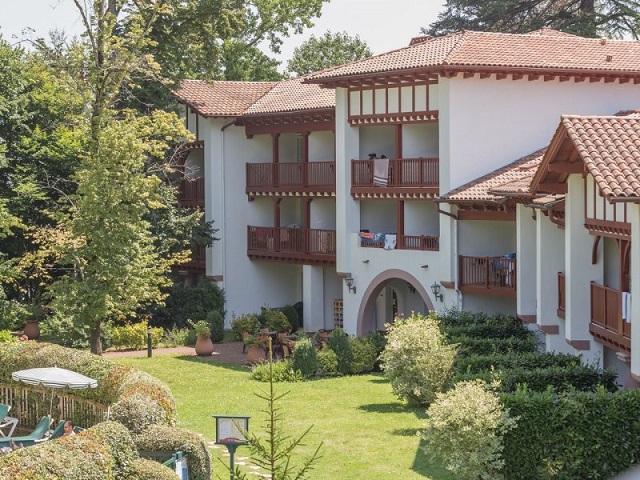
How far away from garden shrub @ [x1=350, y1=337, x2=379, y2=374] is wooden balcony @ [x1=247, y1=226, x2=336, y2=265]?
23.9ft

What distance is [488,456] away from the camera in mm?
19484

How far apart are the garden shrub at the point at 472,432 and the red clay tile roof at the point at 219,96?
2700cm

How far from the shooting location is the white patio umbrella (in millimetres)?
24125

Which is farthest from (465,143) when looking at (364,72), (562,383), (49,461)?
(49,461)

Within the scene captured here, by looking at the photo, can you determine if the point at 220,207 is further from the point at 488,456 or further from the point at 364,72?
the point at 488,456

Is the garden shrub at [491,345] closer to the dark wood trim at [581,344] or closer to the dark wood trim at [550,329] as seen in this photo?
the dark wood trim at [550,329]

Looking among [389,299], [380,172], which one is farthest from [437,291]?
[389,299]

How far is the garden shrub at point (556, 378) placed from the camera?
2209 centimetres

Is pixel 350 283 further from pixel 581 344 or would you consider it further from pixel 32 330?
pixel 581 344

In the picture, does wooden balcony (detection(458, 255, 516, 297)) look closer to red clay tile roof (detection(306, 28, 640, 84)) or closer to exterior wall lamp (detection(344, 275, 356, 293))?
exterior wall lamp (detection(344, 275, 356, 293))

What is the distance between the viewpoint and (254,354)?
37.1 meters

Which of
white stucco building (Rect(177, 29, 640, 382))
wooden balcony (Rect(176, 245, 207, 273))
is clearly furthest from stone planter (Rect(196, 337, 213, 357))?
wooden balcony (Rect(176, 245, 207, 273))

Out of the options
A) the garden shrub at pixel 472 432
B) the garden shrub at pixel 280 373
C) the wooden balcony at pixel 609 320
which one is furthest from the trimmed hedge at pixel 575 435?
the garden shrub at pixel 280 373

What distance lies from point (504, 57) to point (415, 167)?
170 inches
